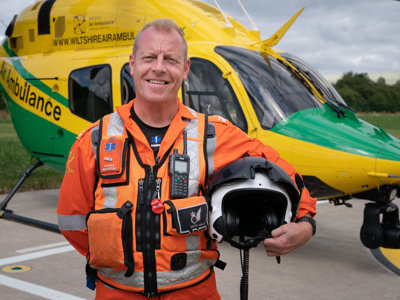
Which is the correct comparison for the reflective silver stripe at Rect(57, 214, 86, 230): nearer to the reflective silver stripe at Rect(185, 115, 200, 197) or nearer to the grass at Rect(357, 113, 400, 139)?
the reflective silver stripe at Rect(185, 115, 200, 197)

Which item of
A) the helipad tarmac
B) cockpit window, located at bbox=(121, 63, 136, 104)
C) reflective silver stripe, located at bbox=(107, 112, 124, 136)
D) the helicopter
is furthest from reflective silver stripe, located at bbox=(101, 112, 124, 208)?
cockpit window, located at bbox=(121, 63, 136, 104)

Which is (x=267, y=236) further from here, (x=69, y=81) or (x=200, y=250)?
(x=69, y=81)

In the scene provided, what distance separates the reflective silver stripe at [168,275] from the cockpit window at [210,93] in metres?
3.41

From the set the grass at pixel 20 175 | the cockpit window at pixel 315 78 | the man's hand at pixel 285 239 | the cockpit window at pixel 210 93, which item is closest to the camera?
the man's hand at pixel 285 239

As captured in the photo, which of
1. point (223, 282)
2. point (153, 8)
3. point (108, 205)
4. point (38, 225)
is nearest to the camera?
point (108, 205)

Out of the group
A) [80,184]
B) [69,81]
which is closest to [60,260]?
[69,81]

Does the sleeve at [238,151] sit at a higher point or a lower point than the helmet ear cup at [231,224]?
higher

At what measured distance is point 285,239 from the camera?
2023mm

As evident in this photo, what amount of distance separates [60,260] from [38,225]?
1.58m

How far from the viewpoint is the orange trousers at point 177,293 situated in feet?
6.92

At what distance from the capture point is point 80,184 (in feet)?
7.16

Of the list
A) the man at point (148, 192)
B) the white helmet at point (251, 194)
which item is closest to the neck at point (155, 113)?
the man at point (148, 192)

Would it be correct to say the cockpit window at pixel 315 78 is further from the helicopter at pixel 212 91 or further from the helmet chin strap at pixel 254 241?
the helmet chin strap at pixel 254 241

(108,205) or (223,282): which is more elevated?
(108,205)
